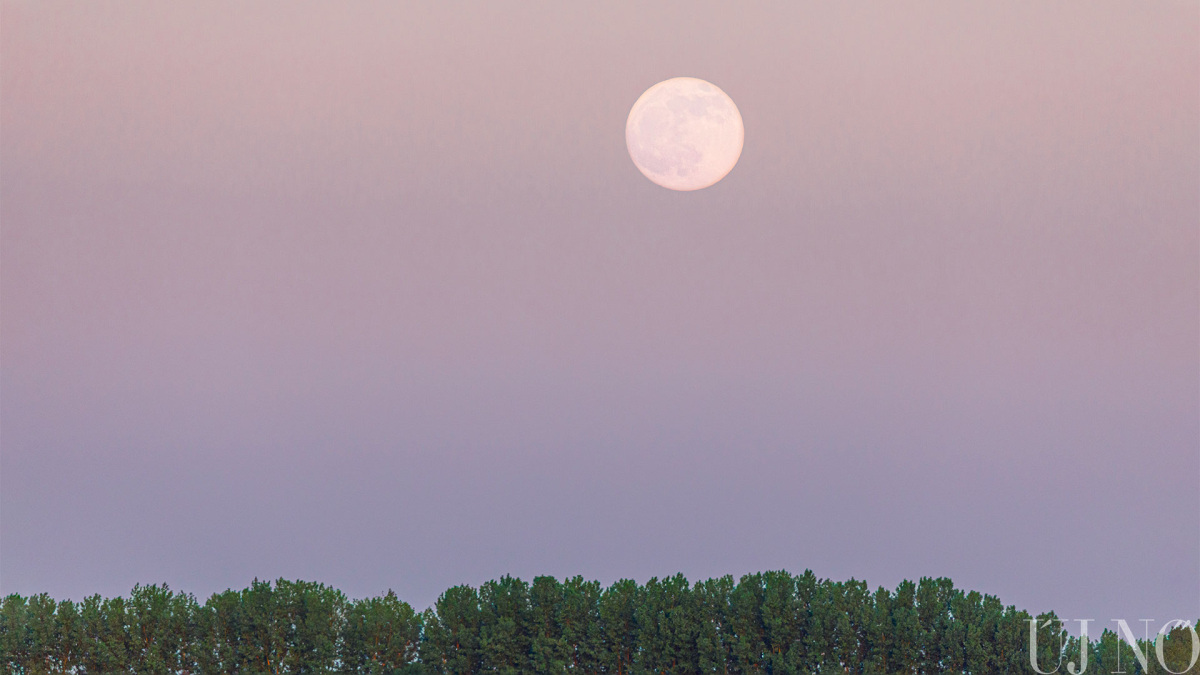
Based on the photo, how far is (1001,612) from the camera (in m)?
31.6

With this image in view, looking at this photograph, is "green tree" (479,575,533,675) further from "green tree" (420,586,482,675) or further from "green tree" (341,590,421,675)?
"green tree" (341,590,421,675)

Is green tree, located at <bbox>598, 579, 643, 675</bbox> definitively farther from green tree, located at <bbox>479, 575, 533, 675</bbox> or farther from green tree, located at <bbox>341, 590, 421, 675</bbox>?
green tree, located at <bbox>341, 590, 421, 675</bbox>

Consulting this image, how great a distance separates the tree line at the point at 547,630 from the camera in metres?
31.2

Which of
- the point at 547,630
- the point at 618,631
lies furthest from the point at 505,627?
the point at 618,631

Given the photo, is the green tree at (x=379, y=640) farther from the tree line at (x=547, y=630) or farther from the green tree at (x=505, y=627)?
the green tree at (x=505, y=627)

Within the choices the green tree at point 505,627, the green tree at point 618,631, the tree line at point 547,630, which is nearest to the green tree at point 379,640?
the tree line at point 547,630

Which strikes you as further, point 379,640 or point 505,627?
point 379,640

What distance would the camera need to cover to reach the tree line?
31234mm

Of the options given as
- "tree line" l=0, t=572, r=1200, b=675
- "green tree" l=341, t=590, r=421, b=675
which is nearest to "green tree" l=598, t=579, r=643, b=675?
"tree line" l=0, t=572, r=1200, b=675

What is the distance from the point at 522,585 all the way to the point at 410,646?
378 cm

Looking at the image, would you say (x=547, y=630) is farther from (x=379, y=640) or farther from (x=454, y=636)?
(x=379, y=640)

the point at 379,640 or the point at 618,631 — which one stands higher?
the point at 618,631

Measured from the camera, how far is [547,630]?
31.9m

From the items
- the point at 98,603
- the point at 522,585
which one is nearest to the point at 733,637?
the point at 522,585
